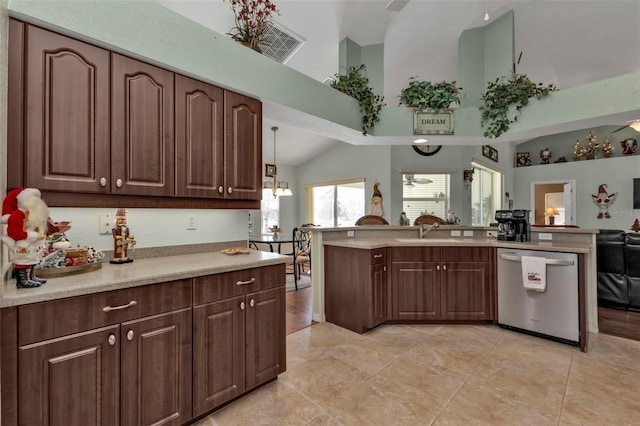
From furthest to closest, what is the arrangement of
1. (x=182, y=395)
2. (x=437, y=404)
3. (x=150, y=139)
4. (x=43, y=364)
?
(x=437, y=404) < (x=150, y=139) < (x=182, y=395) < (x=43, y=364)

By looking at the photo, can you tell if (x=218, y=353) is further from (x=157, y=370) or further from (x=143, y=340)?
(x=143, y=340)

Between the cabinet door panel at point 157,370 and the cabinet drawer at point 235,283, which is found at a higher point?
the cabinet drawer at point 235,283

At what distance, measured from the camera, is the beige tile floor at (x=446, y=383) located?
1798mm

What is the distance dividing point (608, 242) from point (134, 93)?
5.27 meters

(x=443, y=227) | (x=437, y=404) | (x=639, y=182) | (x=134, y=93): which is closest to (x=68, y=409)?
(x=134, y=93)

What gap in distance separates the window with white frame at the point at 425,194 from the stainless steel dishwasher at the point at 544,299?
3.04 metres

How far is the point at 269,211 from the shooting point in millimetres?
7777

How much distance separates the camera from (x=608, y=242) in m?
3.76

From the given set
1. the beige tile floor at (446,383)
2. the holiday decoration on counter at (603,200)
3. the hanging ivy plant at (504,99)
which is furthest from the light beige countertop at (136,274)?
the holiday decoration on counter at (603,200)

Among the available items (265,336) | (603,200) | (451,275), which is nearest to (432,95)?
(451,275)

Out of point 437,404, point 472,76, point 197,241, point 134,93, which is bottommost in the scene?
point 437,404

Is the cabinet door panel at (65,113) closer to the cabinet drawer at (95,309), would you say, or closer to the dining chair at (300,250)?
the cabinet drawer at (95,309)

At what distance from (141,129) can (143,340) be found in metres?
1.17

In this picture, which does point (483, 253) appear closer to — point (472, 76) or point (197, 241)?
point (472, 76)
